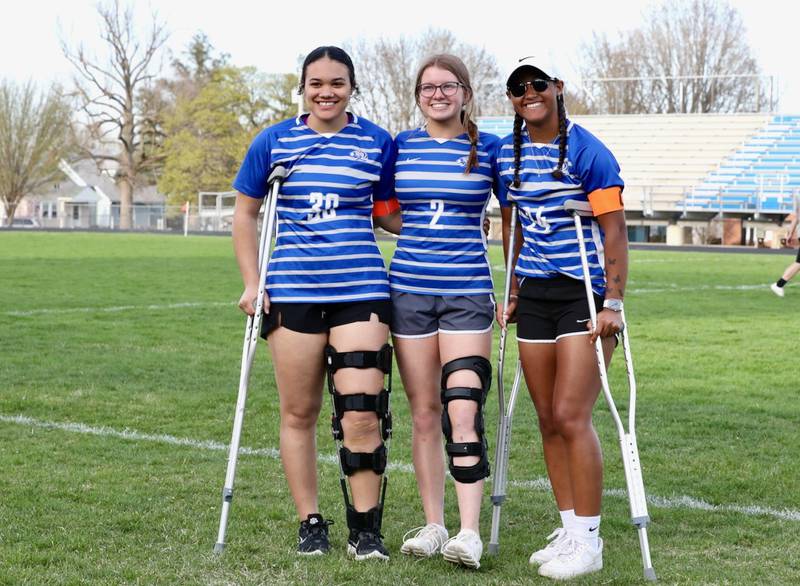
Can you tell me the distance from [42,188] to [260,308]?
82.3m

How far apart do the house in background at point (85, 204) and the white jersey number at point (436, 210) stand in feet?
227

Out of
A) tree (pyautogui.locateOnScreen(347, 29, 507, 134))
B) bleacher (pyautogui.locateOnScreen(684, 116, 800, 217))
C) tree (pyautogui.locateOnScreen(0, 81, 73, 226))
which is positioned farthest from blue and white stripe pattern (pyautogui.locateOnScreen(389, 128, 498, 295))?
tree (pyautogui.locateOnScreen(0, 81, 73, 226))

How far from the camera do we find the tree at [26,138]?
80812 millimetres

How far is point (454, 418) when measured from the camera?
522 cm

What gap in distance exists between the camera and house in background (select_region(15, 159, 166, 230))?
7662 cm

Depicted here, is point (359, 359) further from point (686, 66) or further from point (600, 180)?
point (686, 66)

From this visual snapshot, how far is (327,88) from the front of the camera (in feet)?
17.0

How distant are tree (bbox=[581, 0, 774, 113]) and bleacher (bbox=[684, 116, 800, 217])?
319 inches

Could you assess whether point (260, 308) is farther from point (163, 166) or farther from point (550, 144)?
point (163, 166)

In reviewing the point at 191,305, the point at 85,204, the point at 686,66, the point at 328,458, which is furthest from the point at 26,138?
Answer: the point at 328,458

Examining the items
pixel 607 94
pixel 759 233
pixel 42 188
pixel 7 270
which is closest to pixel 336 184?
pixel 7 270

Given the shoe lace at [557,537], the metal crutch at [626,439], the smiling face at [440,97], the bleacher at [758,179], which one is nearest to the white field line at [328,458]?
the shoe lace at [557,537]

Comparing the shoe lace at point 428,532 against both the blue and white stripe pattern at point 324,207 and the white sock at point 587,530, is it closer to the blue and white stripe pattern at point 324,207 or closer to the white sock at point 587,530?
the white sock at point 587,530

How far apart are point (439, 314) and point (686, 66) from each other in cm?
6333
